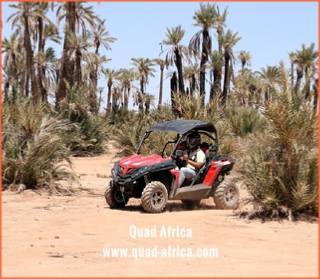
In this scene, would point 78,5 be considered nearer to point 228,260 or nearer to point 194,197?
point 194,197

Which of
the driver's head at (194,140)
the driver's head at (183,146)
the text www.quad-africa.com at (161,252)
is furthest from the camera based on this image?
the driver's head at (183,146)

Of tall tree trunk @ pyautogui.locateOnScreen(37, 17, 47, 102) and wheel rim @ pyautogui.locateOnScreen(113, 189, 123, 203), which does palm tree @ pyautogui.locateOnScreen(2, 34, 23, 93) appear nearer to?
tall tree trunk @ pyautogui.locateOnScreen(37, 17, 47, 102)

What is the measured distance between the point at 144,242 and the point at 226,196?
374 cm

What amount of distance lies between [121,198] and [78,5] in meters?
32.3

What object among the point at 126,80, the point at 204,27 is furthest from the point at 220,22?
the point at 126,80

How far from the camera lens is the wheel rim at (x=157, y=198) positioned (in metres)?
11.2

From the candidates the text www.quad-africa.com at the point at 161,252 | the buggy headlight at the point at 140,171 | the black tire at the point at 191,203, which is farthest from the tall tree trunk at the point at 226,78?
the text www.quad-africa.com at the point at 161,252

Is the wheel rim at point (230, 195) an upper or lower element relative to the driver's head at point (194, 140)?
lower

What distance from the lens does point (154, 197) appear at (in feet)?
36.7

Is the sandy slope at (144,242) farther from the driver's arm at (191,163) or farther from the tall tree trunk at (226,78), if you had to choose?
the tall tree trunk at (226,78)

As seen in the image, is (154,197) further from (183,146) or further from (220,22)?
(220,22)

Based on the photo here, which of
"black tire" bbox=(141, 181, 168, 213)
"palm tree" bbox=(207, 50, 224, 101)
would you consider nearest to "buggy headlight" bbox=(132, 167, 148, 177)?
"black tire" bbox=(141, 181, 168, 213)

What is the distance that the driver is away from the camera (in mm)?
11688

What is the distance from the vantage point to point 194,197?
11836 millimetres
